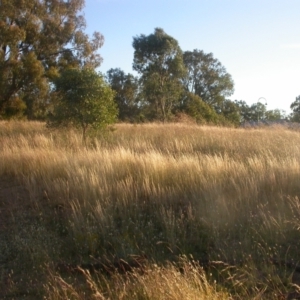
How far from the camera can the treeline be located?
12289 mm

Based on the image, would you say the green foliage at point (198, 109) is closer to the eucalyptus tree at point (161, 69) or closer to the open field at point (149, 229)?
the eucalyptus tree at point (161, 69)

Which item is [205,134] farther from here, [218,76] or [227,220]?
[218,76]

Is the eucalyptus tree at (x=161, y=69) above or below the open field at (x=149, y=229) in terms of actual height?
Result: above

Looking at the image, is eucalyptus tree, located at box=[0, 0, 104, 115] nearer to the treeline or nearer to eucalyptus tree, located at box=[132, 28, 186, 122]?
the treeline

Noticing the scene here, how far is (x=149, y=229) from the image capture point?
18.2 ft

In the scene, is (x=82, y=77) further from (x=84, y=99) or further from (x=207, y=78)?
(x=207, y=78)

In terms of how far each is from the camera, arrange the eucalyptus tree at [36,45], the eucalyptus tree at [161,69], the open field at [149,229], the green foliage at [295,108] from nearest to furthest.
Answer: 1. the open field at [149,229]
2. the eucalyptus tree at [36,45]
3. the eucalyptus tree at [161,69]
4. the green foliage at [295,108]

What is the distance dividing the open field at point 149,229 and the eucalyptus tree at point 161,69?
22.5m

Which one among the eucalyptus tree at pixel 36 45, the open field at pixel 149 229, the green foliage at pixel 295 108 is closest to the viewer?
the open field at pixel 149 229

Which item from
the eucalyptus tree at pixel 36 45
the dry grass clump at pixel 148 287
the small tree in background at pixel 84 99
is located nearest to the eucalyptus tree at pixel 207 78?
Result: the eucalyptus tree at pixel 36 45

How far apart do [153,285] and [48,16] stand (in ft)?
62.6

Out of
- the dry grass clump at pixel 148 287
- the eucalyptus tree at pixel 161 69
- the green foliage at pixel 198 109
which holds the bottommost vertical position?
the dry grass clump at pixel 148 287

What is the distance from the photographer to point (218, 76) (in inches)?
1596

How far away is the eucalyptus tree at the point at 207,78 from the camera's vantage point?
39.9 metres
